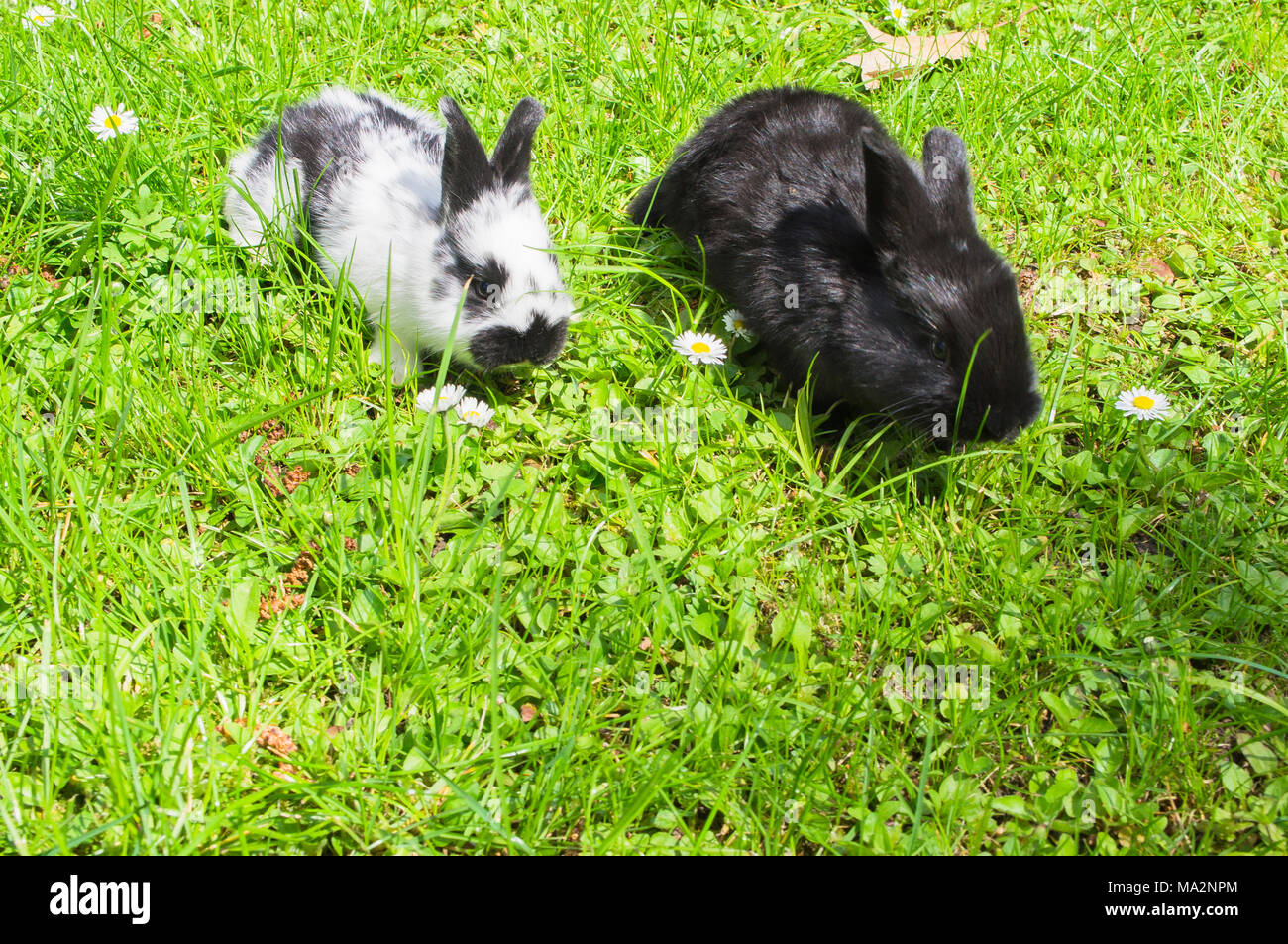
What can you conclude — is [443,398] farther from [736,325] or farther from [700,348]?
[736,325]

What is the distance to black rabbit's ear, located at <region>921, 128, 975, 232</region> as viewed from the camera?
142 inches

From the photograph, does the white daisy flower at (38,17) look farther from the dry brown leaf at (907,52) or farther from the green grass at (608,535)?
the dry brown leaf at (907,52)

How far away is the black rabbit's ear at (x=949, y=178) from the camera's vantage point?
142 inches

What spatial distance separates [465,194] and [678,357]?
1.00m

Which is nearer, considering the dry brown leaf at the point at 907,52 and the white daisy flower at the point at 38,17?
the white daisy flower at the point at 38,17

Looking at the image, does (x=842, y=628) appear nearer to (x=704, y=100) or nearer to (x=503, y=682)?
(x=503, y=682)

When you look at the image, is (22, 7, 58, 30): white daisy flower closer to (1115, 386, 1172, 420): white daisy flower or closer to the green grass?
the green grass

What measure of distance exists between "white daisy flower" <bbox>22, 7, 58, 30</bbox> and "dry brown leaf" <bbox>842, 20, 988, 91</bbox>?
12.9 feet

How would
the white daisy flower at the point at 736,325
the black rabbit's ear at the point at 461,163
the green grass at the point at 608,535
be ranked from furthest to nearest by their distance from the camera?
the white daisy flower at the point at 736,325, the black rabbit's ear at the point at 461,163, the green grass at the point at 608,535

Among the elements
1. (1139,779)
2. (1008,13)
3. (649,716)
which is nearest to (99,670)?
(649,716)

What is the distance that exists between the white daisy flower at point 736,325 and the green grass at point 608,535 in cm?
11

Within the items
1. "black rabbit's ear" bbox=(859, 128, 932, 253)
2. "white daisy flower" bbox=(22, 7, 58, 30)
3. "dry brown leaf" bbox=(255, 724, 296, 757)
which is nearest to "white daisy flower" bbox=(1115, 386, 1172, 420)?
"black rabbit's ear" bbox=(859, 128, 932, 253)

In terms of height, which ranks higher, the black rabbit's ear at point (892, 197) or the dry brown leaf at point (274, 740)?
the black rabbit's ear at point (892, 197)

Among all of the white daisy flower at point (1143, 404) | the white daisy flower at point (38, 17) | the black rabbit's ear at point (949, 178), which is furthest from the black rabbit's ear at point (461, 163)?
the white daisy flower at point (1143, 404)
